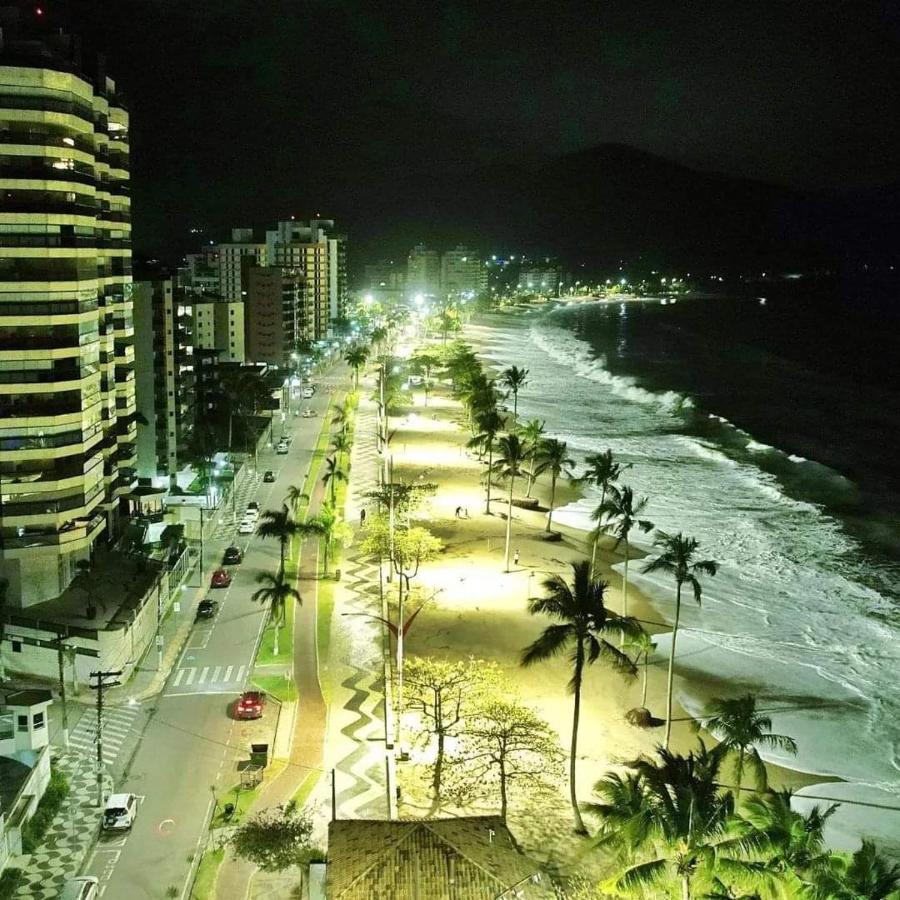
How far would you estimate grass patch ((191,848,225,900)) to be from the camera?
25938 mm

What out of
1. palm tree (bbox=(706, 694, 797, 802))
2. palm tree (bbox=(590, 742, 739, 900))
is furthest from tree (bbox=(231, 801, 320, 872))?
palm tree (bbox=(706, 694, 797, 802))

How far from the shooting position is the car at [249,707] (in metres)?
36.0

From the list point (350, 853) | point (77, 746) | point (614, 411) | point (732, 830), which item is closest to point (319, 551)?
point (77, 746)

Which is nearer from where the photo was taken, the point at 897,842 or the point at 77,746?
the point at 897,842

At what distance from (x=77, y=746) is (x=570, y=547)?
34328 mm

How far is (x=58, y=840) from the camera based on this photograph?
28438 millimetres

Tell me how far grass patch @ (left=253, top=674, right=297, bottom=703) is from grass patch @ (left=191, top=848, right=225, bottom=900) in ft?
34.1

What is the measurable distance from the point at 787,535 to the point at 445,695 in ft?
134

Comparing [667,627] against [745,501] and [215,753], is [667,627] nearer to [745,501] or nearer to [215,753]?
[215,753]

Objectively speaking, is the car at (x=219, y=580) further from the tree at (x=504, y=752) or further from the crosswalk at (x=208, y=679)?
the tree at (x=504, y=752)

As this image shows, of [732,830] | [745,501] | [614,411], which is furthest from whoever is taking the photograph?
[614,411]

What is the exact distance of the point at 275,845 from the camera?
25.8 m

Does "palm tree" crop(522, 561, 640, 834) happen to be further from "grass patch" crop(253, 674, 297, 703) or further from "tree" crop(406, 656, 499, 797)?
"grass patch" crop(253, 674, 297, 703)

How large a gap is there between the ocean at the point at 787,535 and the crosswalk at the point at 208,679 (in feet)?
61.3
